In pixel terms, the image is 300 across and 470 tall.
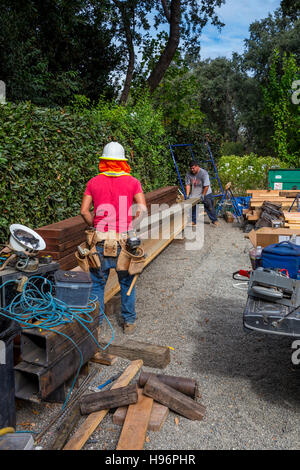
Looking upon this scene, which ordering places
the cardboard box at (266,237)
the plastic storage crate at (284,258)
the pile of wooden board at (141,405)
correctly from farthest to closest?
1. the cardboard box at (266,237)
2. the plastic storage crate at (284,258)
3. the pile of wooden board at (141,405)

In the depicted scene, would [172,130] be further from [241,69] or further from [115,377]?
[241,69]

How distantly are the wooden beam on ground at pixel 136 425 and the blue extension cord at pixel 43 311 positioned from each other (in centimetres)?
60

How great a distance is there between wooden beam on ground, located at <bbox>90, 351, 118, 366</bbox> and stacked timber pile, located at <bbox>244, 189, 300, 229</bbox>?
6689 mm

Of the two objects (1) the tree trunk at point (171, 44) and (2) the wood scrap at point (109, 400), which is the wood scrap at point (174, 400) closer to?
(2) the wood scrap at point (109, 400)

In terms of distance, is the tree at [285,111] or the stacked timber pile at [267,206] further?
the tree at [285,111]

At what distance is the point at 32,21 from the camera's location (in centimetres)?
1318

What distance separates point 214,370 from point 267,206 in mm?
7438

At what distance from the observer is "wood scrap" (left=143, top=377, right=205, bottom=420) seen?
127 inches

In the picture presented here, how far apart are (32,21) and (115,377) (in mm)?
12952

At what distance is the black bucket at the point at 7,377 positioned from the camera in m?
2.80

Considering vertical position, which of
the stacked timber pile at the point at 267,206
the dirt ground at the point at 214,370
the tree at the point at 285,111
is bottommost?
the dirt ground at the point at 214,370

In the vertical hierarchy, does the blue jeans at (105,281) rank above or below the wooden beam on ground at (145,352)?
above

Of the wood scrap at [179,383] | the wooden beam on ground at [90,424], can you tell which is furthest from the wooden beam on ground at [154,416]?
the wood scrap at [179,383]

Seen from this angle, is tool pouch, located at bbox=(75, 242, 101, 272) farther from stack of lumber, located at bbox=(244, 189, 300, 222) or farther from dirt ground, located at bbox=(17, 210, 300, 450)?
stack of lumber, located at bbox=(244, 189, 300, 222)
